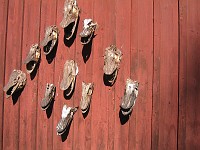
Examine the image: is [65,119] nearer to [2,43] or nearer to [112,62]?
[112,62]

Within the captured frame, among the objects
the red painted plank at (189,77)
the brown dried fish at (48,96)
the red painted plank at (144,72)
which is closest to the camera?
the red painted plank at (189,77)

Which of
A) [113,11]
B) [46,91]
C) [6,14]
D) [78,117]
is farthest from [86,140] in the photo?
[6,14]

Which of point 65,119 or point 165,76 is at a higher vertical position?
point 165,76

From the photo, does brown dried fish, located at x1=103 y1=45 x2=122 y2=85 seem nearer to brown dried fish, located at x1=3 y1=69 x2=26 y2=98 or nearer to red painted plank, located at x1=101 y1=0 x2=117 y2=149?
red painted plank, located at x1=101 y1=0 x2=117 y2=149

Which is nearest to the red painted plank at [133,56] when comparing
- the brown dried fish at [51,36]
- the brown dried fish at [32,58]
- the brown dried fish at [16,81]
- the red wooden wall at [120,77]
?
the red wooden wall at [120,77]

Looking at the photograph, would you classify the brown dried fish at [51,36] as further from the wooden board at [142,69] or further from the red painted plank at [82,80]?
the wooden board at [142,69]

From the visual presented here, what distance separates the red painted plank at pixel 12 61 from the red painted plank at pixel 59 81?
292 millimetres

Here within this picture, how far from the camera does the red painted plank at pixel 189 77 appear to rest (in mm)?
2111

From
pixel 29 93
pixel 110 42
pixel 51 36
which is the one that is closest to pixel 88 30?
pixel 110 42

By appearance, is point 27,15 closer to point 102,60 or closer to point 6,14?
point 6,14

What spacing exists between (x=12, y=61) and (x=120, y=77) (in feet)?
2.56

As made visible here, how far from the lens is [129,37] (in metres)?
2.28

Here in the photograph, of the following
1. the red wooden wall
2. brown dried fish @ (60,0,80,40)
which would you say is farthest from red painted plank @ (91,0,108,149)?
brown dried fish @ (60,0,80,40)

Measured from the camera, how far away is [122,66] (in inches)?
90.2
